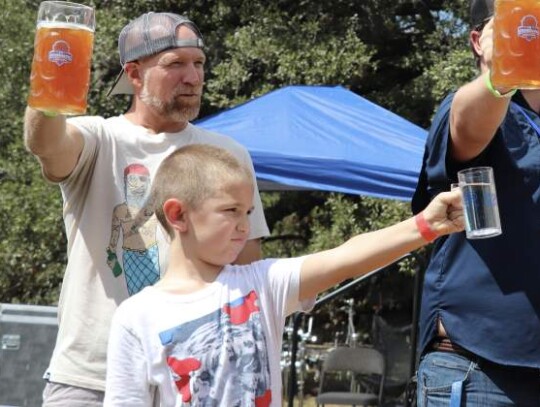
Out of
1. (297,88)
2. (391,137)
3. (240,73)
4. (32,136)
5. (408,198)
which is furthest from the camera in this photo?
(240,73)

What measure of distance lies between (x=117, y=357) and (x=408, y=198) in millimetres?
4539

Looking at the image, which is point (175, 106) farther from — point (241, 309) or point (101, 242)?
point (241, 309)

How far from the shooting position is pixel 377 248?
242 cm

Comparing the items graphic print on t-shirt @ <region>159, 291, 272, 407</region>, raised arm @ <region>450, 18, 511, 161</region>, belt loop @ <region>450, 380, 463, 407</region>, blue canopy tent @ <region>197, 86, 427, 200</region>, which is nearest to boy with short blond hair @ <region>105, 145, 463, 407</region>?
graphic print on t-shirt @ <region>159, 291, 272, 407</region>

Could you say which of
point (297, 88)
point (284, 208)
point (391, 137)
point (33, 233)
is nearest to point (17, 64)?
point (33, 233)

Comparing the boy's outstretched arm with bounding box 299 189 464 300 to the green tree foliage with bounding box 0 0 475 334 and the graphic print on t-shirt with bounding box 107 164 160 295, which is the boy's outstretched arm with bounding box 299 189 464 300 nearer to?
the graphic print on t-shirt with bounding box 107 164 160 295

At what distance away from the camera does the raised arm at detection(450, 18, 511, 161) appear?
8.36 ft

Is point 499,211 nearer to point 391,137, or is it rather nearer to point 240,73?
point 391,137

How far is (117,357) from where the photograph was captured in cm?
255

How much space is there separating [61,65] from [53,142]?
11.6 inches

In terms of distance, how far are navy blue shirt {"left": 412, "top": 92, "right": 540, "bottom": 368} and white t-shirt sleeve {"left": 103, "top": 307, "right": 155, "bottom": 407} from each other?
778 millimetres

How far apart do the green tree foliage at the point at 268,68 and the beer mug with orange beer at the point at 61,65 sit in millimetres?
7560

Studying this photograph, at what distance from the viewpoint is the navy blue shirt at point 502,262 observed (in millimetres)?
2689

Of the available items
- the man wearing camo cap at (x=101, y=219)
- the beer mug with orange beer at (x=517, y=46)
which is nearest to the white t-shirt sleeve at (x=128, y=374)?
the man wearing camo cap at (x=101, y=219)
